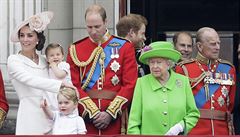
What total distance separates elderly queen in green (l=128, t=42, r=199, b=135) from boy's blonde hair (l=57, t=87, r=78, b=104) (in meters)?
0.51

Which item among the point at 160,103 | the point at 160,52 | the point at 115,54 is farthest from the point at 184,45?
the point at 160,103

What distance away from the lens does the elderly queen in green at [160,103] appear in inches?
343

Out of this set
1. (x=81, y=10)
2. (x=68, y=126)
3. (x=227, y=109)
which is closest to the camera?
(x=68, y=126)

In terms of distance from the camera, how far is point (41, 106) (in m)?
8.89

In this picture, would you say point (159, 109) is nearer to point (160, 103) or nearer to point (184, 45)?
point (160, 103)

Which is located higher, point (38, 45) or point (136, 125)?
point (38, 45)

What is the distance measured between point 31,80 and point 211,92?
1718 mm

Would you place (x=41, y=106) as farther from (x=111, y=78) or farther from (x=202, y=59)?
(x=202, y=59)

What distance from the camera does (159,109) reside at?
8.72 meters

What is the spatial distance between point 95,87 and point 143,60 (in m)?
0.58

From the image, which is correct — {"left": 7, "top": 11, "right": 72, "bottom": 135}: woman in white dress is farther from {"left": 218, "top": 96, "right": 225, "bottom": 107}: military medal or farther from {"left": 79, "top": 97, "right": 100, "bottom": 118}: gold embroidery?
{"left": 218, "top": 96, "right": 225, "bottom": 107}: military medal

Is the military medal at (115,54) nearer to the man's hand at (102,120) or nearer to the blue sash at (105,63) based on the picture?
the blue sash at (105,63)

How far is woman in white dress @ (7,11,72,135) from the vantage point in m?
8.89

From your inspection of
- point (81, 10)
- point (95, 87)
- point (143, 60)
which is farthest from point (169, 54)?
point (81, 10)
